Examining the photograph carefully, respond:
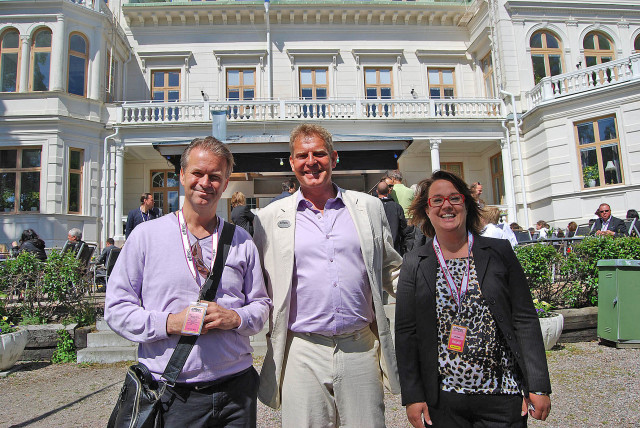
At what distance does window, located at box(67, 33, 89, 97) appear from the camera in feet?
51.0

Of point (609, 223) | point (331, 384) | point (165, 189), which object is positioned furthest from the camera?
point (165, 189)

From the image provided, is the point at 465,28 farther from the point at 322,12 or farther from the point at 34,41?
the point at 34,41

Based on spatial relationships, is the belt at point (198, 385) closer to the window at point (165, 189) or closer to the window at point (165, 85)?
the window at point (165, 189)

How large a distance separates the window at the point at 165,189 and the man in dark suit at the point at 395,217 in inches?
555

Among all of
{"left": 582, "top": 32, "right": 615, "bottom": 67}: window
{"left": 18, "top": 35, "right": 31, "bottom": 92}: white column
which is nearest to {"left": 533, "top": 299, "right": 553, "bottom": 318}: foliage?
{"left": 582, "top": 32, "right": 615, "bottom": 67}: window

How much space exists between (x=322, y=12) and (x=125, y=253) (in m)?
19.3

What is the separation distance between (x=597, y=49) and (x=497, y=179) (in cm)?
680

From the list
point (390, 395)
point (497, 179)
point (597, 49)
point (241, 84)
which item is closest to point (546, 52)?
point (597, 49)

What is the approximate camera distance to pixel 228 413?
188 centimetres

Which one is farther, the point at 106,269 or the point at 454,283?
the point at 106,269

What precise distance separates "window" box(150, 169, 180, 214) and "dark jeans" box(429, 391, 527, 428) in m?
17.5

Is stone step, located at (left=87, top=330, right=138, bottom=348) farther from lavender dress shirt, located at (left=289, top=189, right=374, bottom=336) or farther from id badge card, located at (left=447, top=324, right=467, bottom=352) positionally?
id badge card, located at (left=447, top=324, right=467, bottom=352)

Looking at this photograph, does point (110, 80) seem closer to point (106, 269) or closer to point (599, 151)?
point (106, 269)

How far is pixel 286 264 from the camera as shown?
7.13 feet
